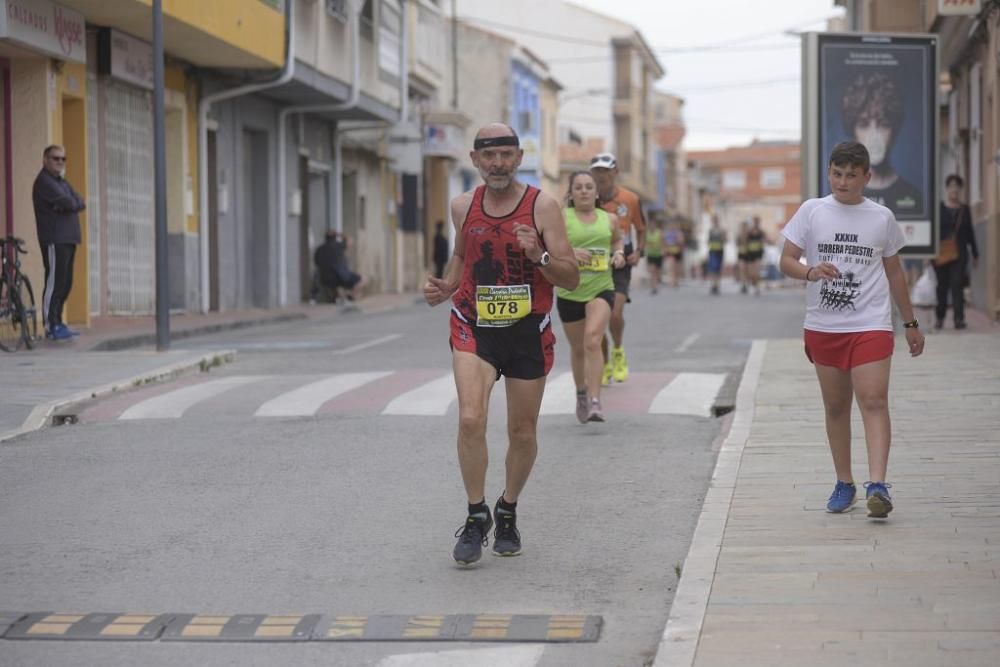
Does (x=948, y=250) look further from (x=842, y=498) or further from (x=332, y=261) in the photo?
(x=332, y=261)

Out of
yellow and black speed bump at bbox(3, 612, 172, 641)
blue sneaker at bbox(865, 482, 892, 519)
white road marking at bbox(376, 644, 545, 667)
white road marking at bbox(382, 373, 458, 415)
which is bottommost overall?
white road marking at bbox(376, 644, 545, 667)

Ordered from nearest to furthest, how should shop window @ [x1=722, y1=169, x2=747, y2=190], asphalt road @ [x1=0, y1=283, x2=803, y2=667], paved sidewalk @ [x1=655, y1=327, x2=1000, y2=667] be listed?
paved sidewalk @ [x1=655, y1=327, x2=1000, y2=667]
asphalt road @ [x1=0, y1=283, x2=803, y2=667]
shop window @ [x1=722, y1=169, x2=747, y2=190]

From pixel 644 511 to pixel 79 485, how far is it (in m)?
3.01

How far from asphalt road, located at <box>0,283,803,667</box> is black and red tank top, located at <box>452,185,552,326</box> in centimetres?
108

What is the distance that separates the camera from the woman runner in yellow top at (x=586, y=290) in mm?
11805

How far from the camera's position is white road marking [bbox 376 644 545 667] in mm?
5547

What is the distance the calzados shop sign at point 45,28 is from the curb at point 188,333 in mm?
3388

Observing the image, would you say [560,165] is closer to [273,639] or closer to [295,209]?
[295,209]

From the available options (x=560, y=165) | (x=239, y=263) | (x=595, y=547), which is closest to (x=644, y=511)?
(x=595, y=547)

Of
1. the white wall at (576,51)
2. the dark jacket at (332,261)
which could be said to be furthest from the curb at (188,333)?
the white wall at (576,51)

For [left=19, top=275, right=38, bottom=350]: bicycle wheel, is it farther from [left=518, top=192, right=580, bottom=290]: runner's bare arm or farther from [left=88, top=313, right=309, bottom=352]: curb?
[left=518, top=192, right=580, bottom=290]: runner's bare arm

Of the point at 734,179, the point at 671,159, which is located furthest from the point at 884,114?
the point at 734,179

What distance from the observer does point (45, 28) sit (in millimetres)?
19844

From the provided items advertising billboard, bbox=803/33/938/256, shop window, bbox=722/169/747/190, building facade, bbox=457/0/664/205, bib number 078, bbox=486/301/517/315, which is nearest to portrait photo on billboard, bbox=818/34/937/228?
advertising billboard, bbox=803/33/938/256
